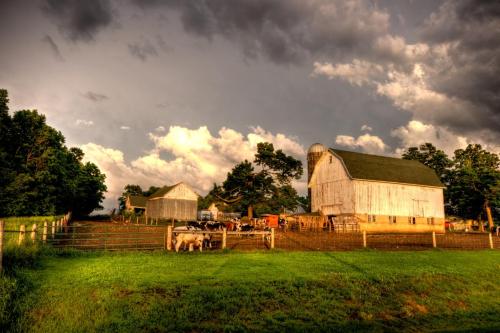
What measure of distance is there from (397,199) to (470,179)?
16468mm

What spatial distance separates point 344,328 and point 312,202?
42.2 meters

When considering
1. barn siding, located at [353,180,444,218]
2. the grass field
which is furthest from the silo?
the grass field

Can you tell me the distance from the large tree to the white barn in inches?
437

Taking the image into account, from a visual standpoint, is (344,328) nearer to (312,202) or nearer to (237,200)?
(312,202)

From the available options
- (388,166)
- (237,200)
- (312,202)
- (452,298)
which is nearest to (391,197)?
(388,166)

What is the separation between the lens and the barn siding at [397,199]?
146 feet

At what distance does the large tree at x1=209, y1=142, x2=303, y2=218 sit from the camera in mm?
62094

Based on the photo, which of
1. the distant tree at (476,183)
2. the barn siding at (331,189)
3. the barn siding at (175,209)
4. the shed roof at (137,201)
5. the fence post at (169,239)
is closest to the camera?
the fence post at (169,239)

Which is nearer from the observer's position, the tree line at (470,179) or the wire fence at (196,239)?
the wire fence at (196,239)

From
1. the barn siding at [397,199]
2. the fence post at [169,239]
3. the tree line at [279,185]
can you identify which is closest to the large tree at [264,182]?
the tree line at [279,185]

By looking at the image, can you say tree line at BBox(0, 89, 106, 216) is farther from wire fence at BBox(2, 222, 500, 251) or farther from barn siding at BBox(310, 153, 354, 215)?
barn siding at BBox(310, 153, 354, 215)

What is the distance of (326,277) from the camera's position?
13.8 metres

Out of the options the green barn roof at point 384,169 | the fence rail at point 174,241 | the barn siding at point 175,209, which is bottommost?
the fence rail at point 174,241

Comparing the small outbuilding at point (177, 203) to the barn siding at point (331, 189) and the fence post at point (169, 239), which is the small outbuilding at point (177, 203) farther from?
the fence post at point (169, 239)
